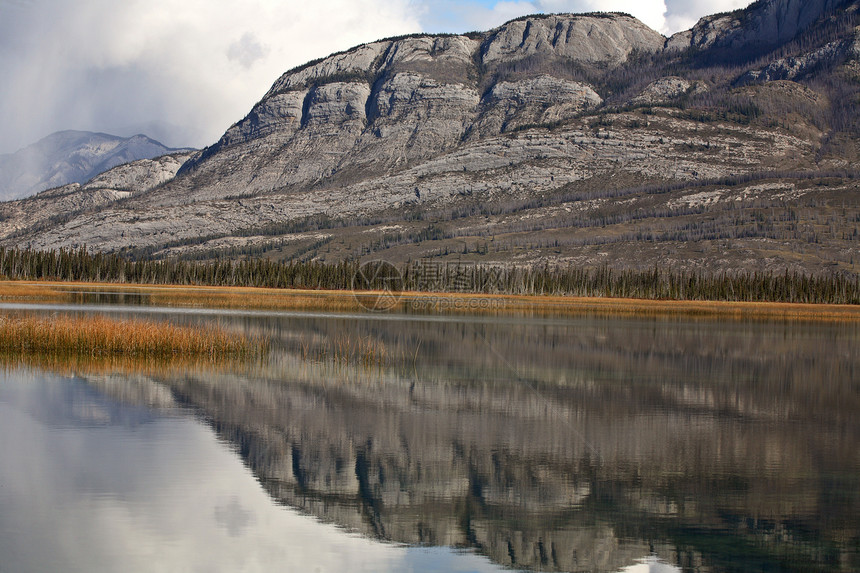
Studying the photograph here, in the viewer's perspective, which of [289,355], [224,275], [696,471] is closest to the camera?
[696,471]

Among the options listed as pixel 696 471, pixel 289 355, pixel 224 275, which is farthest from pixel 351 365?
pixel 224 275

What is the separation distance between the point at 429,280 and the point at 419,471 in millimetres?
171181

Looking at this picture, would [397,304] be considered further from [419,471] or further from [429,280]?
[419,471]

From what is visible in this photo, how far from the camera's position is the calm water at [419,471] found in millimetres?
13297

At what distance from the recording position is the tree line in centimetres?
17162

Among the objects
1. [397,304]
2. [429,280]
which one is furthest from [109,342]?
[429,280]

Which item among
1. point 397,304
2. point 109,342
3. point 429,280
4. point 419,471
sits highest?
point 429,280

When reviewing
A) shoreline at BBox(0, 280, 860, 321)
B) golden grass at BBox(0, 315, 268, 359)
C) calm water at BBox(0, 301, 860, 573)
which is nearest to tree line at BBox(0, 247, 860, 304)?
shoreline at BBox(0, 280, 860, 321)

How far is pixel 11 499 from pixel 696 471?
14339 millimetres

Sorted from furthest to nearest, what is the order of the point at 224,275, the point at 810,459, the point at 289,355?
the point at 224,275 → the point at 289,355 → the point at 810,459

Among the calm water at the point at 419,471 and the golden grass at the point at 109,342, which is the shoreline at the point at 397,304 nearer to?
the golden grass at the point at 109,342

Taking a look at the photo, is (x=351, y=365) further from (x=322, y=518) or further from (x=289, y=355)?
(x=322, y=518)

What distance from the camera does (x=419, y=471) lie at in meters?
18.0

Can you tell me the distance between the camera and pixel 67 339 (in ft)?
118
